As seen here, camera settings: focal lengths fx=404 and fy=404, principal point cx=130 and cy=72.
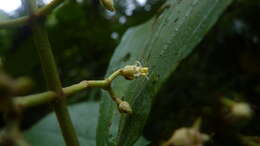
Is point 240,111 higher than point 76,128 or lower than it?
higher

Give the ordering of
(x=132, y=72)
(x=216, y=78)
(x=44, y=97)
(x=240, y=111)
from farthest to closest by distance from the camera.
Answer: (x=216, y=78), (x=240, y=111), (x=132, y=72), (x=44, y=97)

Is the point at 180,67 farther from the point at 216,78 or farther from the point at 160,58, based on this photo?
the point at 160,58

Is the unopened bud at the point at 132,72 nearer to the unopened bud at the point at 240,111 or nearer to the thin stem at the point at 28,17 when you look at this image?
the thin stem at the point at 28,17

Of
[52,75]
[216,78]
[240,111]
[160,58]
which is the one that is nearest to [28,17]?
[52,75]

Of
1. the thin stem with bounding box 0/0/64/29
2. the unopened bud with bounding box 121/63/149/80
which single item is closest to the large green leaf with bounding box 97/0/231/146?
the unopened bud with bounding box 121/63/149/80

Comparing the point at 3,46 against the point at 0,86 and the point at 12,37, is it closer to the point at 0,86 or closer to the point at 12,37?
the point at 12,37

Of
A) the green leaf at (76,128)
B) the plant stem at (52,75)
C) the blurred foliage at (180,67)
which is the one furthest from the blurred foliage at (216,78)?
the plant stem at (52,75)
